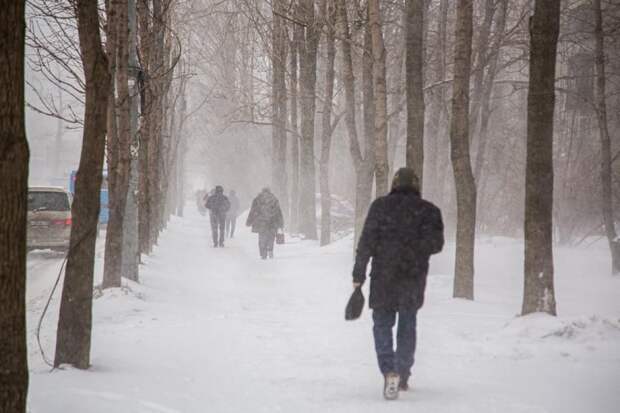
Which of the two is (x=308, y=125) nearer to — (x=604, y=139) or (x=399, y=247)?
(x=604, y=139)

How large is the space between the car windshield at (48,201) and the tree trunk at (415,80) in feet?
32.8

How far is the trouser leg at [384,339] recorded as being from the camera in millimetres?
5324

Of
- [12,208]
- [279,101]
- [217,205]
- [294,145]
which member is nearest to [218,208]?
[217,205]

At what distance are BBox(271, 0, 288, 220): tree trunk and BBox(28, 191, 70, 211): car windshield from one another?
7.77m

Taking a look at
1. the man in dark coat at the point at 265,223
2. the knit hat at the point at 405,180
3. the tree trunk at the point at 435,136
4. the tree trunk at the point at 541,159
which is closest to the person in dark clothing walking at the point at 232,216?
the man in dark coat at the point at 265,223

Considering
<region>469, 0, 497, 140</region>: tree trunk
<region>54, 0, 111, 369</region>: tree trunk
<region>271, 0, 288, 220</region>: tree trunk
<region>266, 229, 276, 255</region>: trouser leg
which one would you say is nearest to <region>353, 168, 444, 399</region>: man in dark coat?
<region>54, 0, 111, 369</region>: tree trunk

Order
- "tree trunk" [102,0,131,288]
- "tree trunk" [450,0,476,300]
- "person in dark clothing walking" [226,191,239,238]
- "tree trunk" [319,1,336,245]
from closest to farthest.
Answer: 1. "tree trunk" [102,0,131,288]
2. "tree trunk" [450,0,476,300]
3. "tree trunk" [319,1,336,245]
4. "person in dark clothing walking" [226,191,239,238]

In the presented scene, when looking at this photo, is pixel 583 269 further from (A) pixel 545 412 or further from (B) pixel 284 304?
(A) pixel 545 412

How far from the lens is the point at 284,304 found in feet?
34.8

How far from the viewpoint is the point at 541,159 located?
8.00 metres

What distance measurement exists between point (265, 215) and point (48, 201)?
19.1ft

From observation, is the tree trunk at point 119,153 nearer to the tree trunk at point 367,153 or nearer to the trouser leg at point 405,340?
the trouser leg at point 405,340

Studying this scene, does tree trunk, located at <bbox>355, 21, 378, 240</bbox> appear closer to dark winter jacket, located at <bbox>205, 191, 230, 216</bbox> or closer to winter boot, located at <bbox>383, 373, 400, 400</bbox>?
dark winter jacket, located at <bbox>205, 191, 230, 216</bbox>

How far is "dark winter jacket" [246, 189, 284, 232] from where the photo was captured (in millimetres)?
17875
